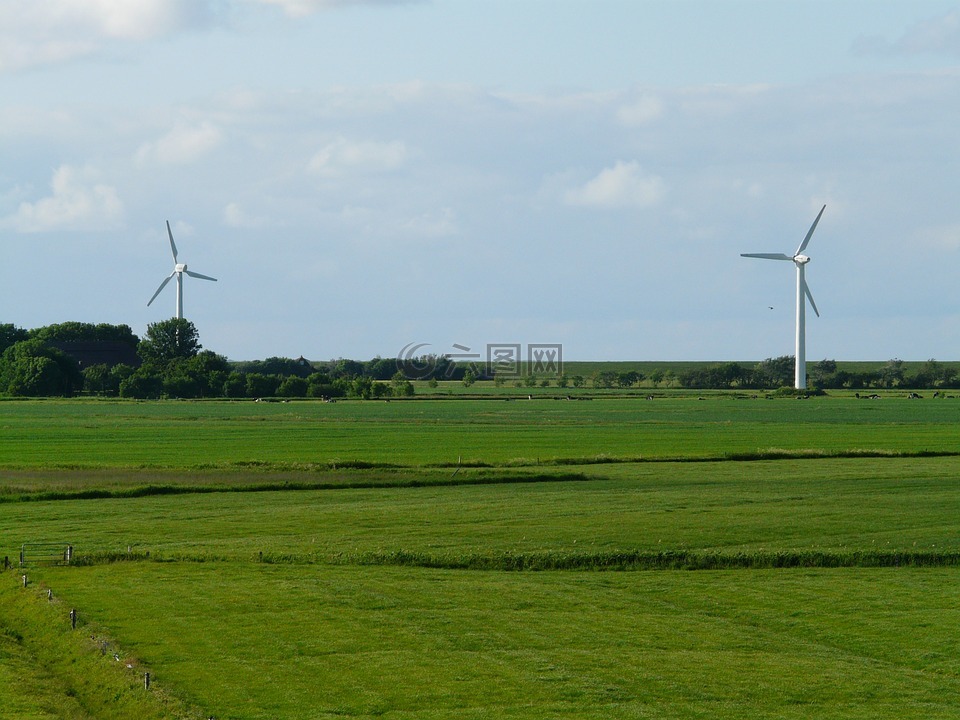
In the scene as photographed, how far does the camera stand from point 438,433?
301 feet

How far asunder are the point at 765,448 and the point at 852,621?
1989 inches

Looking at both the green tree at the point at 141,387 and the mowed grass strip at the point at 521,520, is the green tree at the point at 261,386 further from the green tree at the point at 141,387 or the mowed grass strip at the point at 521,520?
the mowed grass strip at the point at 521,520

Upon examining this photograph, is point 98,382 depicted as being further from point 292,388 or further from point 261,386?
point 292,388

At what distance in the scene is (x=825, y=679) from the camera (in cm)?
2138

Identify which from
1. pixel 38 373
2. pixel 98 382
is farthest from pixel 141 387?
pixel 38 373

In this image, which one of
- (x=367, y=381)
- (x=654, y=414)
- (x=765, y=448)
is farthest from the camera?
(x=367, y=381)

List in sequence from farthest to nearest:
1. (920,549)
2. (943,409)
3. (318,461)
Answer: (943,409), (318,461), (920,549)

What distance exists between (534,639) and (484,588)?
18.2ft

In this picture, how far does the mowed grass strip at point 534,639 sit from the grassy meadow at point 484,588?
8cm

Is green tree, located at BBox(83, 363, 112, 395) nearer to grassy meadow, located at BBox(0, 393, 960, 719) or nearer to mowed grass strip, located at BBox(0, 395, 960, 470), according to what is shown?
mowed grass strip, located at BBox(0, 395, 960, 470)

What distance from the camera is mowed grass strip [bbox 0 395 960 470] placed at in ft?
226

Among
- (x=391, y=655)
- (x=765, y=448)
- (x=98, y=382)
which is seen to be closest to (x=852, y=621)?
(x=391, y=655)

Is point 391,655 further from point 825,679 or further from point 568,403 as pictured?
point 568,403

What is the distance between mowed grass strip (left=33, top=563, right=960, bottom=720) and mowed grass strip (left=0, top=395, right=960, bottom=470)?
3252cm
